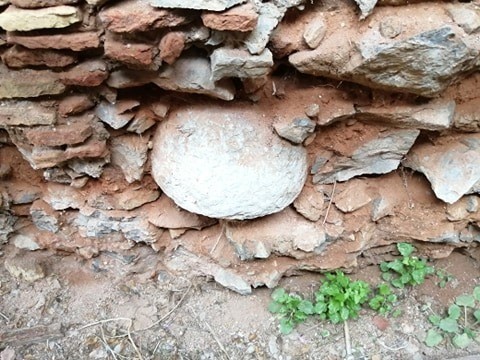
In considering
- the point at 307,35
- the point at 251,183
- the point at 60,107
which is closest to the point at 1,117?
the point at 60,107

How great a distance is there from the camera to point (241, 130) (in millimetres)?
1378

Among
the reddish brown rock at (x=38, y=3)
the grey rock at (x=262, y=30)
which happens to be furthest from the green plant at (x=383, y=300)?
the reddish brown rock at (x=38, y=3)

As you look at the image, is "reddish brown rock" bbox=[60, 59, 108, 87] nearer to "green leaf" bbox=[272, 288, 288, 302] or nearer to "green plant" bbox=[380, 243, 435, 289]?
"green leaf" bbox=[272, 288, 288, 302]

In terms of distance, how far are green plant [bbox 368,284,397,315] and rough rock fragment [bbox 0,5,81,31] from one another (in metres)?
1.41

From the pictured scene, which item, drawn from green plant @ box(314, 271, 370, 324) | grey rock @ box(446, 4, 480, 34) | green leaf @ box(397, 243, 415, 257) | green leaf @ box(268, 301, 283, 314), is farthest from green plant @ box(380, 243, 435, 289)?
grey rock @ box(446, 4, 480, 34)

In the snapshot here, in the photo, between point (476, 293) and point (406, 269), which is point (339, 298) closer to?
point (406, 269)

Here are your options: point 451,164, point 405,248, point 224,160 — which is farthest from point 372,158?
point 224,160

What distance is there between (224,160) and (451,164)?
77 centimetres

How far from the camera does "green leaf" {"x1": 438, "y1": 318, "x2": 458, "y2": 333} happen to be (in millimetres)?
1688

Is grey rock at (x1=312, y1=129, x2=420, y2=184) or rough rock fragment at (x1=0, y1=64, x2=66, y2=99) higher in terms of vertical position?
rough rock fragment at (x1=0, y1=64, x2=66, y2=99)

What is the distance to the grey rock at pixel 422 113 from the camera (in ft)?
4.36

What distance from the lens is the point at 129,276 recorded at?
1.88 metres

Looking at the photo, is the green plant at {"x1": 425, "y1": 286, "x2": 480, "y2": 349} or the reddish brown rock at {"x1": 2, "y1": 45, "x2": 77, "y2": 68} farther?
the green plant at {"x1": 425, "y1": 286, "x2": 480, "y2": 349}

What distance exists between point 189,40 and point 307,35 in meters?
0.31
